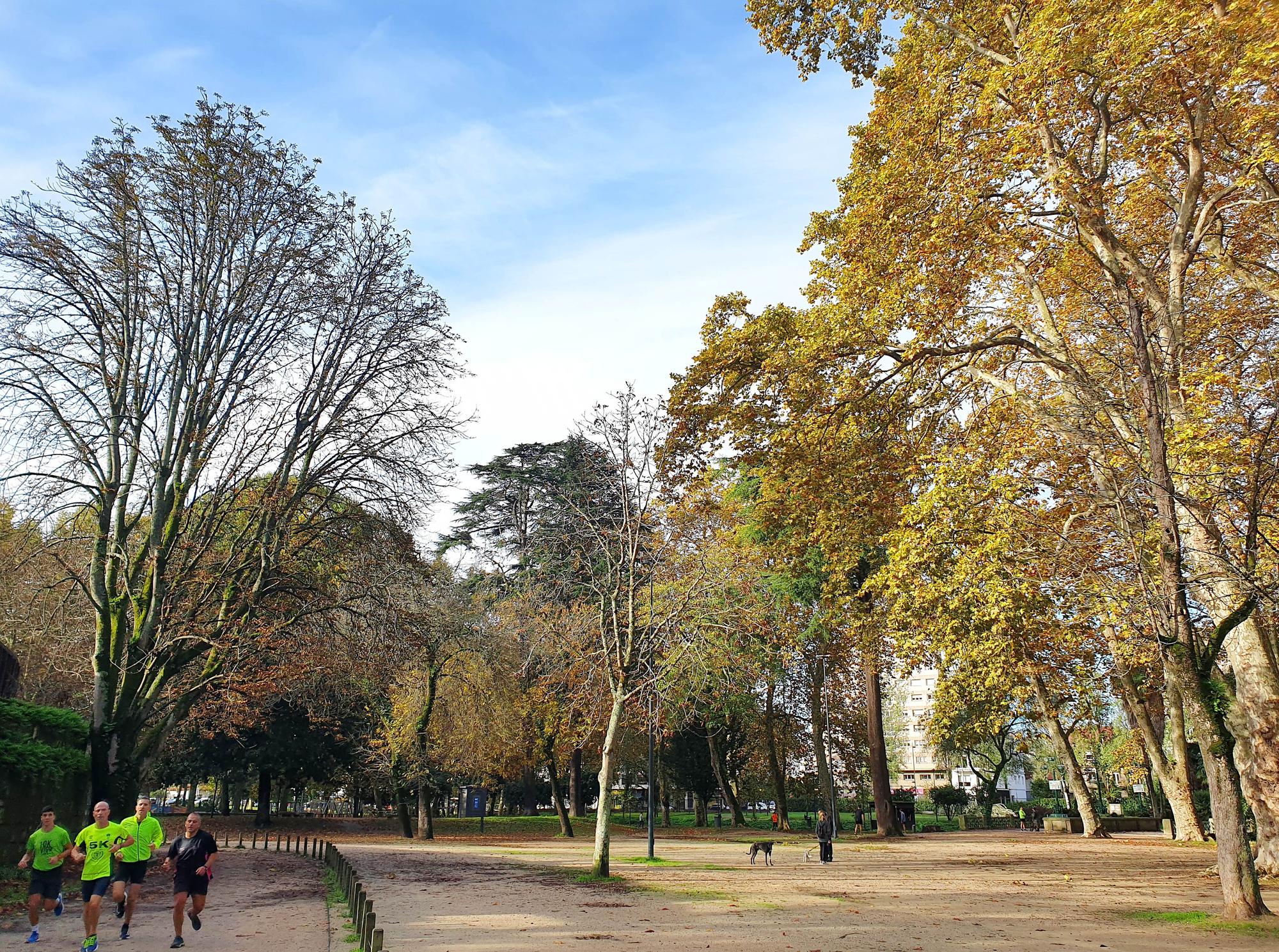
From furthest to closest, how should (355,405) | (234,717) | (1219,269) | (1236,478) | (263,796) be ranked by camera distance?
(263,796), (234,717), (355,405), (1219,269), (1236,478)

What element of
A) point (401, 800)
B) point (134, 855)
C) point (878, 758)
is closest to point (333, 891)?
point (134, 855)

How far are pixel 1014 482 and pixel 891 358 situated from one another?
9.59 feet

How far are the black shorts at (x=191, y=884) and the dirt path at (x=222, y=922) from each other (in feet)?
1.88

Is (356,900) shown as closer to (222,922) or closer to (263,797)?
(222,922)

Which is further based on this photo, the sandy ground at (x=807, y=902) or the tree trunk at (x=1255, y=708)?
the tree trunk at (x=1255, y=708)

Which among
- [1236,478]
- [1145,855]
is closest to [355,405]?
[1236,478]

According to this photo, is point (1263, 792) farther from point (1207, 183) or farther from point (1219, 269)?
point (1207, 183)

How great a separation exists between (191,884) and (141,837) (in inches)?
40.0

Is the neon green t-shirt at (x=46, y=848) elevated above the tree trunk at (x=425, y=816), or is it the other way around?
the neon green t-shirt at (x=46, y=848)

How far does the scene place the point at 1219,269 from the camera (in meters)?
16.0

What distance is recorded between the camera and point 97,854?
398 inches

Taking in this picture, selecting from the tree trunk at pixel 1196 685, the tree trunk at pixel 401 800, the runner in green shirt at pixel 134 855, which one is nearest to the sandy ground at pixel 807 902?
the tree trunk at pixel 1196 685

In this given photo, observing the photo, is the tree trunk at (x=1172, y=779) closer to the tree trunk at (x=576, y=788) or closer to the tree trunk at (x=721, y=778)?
the tree trunk at (x=721, y=778)

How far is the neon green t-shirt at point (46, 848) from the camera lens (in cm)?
1023
